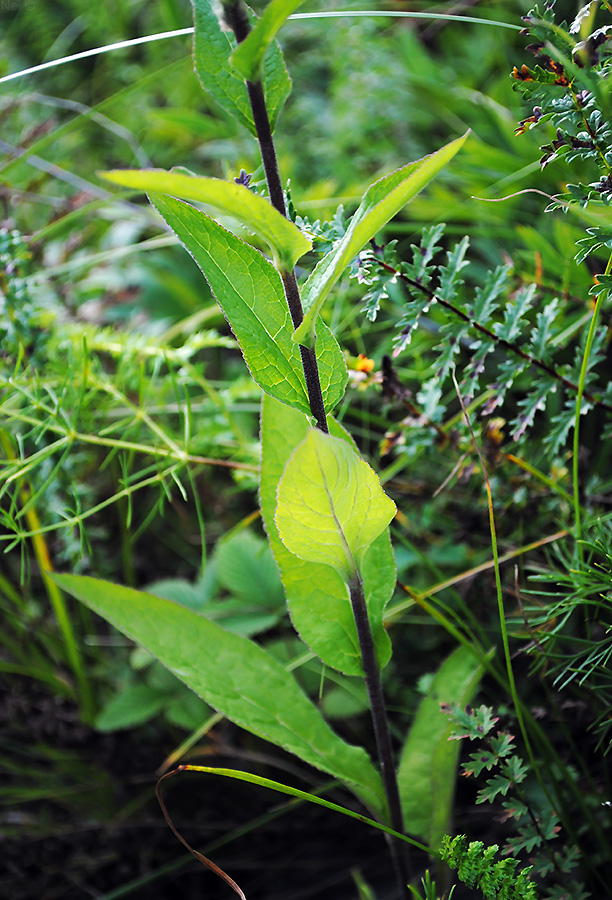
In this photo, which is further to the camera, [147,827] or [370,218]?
[147,827]

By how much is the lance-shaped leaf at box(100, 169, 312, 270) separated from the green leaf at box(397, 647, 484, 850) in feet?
1.80

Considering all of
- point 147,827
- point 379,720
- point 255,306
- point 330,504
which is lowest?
point 147,827

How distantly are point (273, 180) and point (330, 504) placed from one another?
10.9 inches

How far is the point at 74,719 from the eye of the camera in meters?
1.20

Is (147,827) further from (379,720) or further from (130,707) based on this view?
(379,720)

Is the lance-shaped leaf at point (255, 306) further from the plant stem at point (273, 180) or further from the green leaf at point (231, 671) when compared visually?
the green leaf at point (231, 671)

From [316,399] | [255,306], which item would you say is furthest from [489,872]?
[255,306]

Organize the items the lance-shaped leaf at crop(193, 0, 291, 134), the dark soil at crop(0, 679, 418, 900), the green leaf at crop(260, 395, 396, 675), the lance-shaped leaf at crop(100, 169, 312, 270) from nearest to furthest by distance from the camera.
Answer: the lance-shaped leaf at crop(100, 169, 312, 270)
the lance-shaped leaf at crop(193, 0, 291, 134)
the green leaf at crop(260, 395, 396, 675)
the dark soil at crop(0, 679, 418, 900)

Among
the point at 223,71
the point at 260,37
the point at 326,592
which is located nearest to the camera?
the point at 260,37

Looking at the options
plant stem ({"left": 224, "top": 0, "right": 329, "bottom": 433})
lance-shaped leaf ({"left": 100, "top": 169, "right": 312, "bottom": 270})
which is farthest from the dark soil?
lance-shaped leaf ({"left": 100, "top": 169, "right": 312, "bottom": 270})

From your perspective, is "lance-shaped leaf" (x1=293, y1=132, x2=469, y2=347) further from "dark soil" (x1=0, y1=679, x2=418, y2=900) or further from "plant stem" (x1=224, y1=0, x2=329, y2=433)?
"dark soil" (x1=0, y1=679, x2=418, y2=900)

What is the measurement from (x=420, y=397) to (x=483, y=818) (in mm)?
625

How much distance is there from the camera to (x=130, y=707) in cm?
114

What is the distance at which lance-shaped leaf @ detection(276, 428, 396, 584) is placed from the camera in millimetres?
526
